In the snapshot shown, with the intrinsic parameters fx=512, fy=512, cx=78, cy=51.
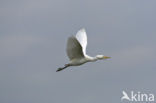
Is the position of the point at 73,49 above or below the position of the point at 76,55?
above

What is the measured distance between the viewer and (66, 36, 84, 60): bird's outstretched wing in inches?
1421

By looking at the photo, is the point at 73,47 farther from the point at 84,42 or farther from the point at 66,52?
the point at 84,42

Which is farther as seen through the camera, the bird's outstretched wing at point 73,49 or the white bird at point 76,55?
the white bird at point 76,55

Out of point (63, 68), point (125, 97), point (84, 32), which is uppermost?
point (84, 32)

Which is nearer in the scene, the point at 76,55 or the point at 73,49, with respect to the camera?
the point at 73,49

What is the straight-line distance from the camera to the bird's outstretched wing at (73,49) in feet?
118

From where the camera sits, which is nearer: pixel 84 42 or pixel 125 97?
pixel 125 97

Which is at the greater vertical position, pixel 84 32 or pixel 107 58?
pixel 84 32

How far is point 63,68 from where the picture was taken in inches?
1618

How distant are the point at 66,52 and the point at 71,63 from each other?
57.2 inches

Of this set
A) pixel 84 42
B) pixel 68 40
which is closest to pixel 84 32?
pixel 84 42

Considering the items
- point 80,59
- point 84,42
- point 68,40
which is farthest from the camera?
point 84,42

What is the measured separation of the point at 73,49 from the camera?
3747 cm

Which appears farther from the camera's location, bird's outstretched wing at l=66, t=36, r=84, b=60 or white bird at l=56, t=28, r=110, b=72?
white bird at l=56, t=28, r=110, b=72
